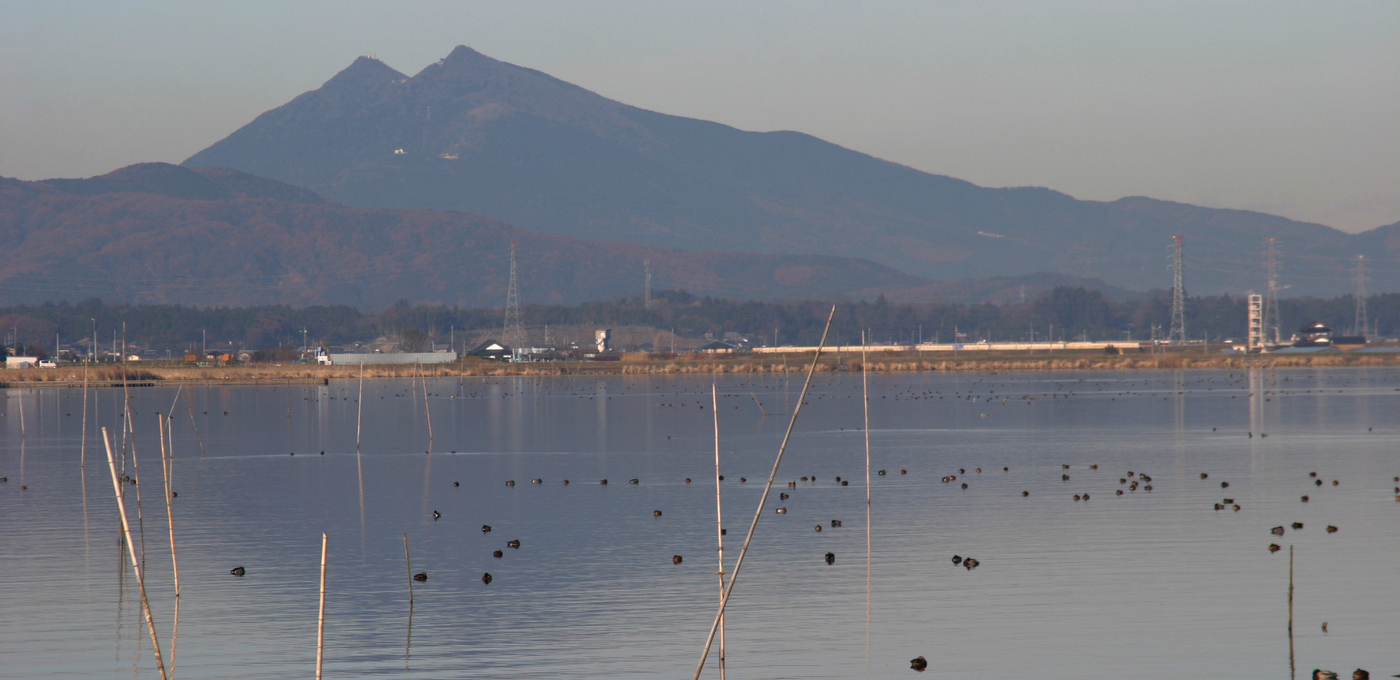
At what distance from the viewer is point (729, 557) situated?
23594mm

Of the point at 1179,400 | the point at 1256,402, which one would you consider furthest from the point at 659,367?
the point at 1256,402

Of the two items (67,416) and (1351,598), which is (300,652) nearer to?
(1351,598)

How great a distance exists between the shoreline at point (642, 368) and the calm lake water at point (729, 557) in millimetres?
71814

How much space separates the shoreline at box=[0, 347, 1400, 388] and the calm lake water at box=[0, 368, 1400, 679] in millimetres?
71814

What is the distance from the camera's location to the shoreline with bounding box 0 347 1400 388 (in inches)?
4761

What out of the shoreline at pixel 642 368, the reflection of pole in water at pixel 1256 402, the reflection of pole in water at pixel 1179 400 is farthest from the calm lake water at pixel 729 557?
the shoreline at pixel 642 368

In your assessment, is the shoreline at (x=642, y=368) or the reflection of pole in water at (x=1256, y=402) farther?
the shoreline at (x=642, y=368)

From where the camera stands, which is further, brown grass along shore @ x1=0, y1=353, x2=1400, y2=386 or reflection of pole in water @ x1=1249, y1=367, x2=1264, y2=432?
brown grass along shore @ x1=0, y1=353, x2=1400, y2=386

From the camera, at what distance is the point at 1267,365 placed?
5733 inches

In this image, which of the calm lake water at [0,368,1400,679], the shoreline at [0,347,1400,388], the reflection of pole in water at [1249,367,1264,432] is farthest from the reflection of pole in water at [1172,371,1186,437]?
the shoreline at [0,347,1400,388]

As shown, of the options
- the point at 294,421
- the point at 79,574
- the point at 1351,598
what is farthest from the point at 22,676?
the point at 294,421

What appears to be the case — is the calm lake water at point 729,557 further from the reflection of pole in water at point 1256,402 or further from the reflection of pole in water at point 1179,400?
the reflection of pole in water at point 1256,402

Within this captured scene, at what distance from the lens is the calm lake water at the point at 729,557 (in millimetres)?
16969

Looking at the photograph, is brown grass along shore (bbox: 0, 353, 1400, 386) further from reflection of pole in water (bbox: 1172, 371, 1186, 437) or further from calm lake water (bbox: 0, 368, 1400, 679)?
calm lake water (bbox: 0, 368, 1400, 679)
